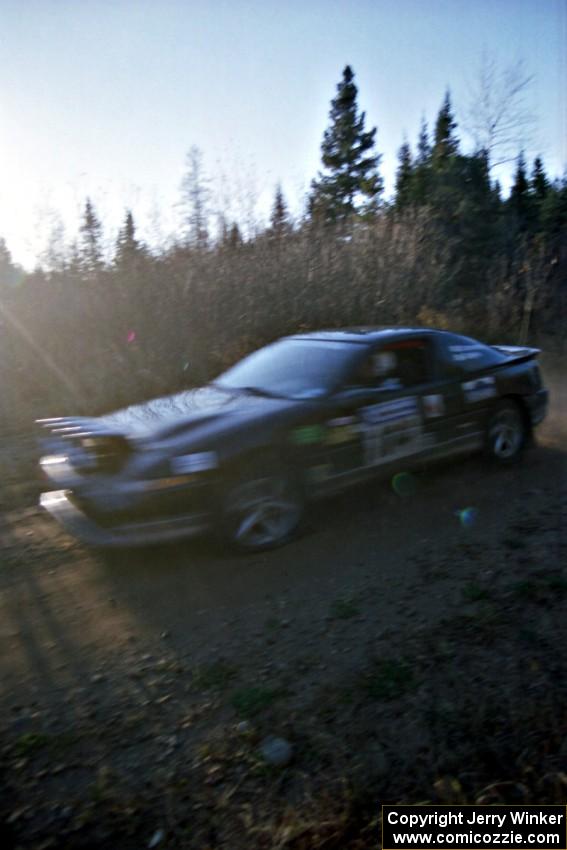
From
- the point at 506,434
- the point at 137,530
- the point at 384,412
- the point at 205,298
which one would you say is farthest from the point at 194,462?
the point at 205,298

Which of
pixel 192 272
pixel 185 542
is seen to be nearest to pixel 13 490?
pixel 185 542

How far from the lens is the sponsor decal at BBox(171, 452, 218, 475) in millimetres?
4461

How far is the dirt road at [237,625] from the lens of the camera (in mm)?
2844

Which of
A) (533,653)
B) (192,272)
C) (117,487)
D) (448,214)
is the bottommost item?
(533,653)

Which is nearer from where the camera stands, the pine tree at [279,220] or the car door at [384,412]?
the car door at [384,412]

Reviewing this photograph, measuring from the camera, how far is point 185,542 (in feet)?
16.0

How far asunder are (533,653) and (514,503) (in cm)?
243

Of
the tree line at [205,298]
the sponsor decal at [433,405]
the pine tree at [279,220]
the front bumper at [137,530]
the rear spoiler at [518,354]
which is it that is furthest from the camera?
the pine tree at [279,220]

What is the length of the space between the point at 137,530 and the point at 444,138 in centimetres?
3079

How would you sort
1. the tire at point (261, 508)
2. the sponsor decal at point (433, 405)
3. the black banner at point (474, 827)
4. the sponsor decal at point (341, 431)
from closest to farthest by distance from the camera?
the black banner at point (474, 827) < the tire at point (261, 508) < the sponsor decal at point (341, 431) < the sponsor decal at point (433, 405)

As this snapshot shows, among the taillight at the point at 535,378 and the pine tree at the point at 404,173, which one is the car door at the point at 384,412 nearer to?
the taillight at the point at 535,378

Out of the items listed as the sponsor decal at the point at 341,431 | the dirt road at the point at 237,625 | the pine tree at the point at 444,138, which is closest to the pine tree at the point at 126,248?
the dirt road at the point at 237,625

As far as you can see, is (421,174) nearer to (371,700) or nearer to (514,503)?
(514,503)

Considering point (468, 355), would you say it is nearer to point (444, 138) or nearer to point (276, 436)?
point (276, 436)
